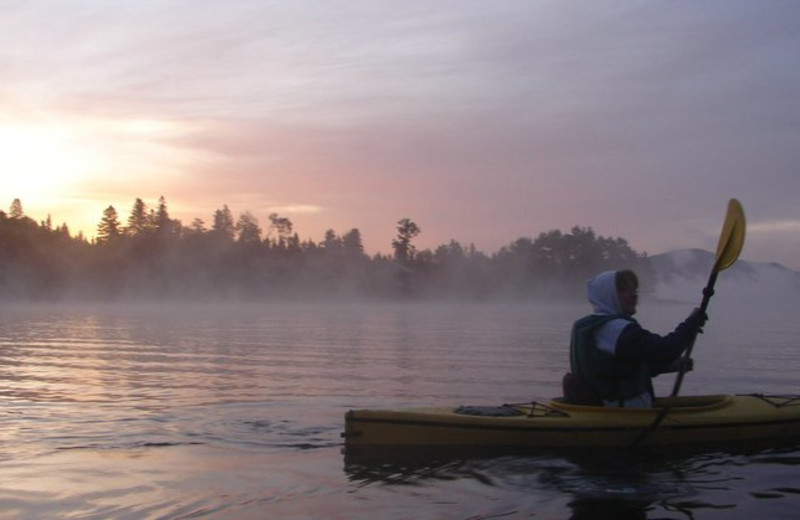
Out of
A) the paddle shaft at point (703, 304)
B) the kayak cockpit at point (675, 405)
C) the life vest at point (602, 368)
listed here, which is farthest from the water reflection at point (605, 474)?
the paddle shaft at point (703, 304)

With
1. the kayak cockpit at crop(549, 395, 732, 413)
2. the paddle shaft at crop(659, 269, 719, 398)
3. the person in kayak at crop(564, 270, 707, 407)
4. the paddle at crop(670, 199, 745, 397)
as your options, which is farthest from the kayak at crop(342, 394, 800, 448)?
the paddle at crop(670, 199, 745, 397)

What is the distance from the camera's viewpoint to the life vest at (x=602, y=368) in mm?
8484

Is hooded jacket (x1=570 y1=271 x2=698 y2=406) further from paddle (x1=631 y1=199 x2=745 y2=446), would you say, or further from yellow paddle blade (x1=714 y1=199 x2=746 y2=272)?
yellow paddle blade (x1=714 y1=199 x2=746 y2=272)

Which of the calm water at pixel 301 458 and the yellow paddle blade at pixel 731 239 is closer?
the calm water at pixel 301 458

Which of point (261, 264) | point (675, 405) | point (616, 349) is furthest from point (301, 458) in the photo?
point (261, 264)

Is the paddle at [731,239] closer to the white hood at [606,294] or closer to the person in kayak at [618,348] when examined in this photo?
the person in kayak at [618,348]

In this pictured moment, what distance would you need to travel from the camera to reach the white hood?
27.8 ft

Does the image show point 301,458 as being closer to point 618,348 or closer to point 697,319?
point 618,348

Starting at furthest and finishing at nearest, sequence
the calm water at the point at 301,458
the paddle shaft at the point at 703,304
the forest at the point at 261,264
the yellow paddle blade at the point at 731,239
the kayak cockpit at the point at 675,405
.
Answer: the forest at the point at 261,264
the yellow paddle blade at the point at 731,239
the paddle shaft at the point at 703,304
the kayak cockpit at the point at 675,405
the calm water at the point at 301,458

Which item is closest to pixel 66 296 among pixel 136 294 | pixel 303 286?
pixel 136 294

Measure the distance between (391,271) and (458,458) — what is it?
319 feet

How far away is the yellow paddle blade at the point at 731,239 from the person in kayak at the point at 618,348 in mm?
1614

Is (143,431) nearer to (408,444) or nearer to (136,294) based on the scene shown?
(408,444)

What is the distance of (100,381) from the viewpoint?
14.8m
